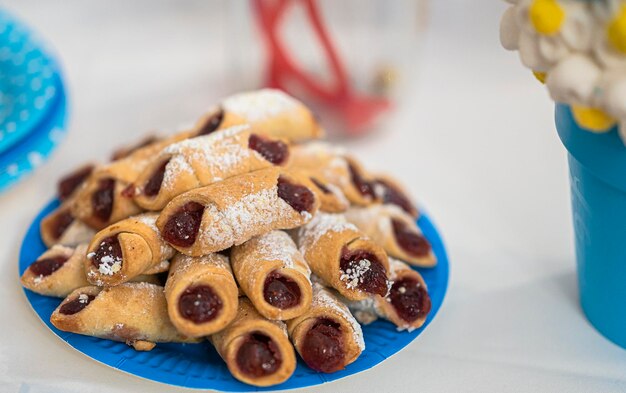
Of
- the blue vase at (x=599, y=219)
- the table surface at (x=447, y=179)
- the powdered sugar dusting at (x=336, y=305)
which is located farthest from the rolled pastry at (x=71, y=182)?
the blue vase at (x=599, y=219)

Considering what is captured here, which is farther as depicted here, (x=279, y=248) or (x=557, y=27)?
(x=279, y=248)

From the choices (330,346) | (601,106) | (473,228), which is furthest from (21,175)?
(601,106)

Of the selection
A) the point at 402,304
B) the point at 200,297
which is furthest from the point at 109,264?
the point at 402,304

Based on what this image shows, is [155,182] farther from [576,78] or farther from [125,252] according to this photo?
[576,78]

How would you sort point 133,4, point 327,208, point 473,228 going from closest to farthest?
point 327,208, point 473,228, point 133,4

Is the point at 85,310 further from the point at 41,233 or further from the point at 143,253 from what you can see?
the point at 41,233

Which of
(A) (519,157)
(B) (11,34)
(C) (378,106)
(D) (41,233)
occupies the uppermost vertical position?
(B) (11,34)

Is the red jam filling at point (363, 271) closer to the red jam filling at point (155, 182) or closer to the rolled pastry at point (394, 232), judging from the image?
the rolled pastry at point (394, 232)

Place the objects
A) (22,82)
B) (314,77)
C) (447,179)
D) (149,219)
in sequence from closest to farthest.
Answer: (149,219) → (22,82) → (447,179) → (314,77)
